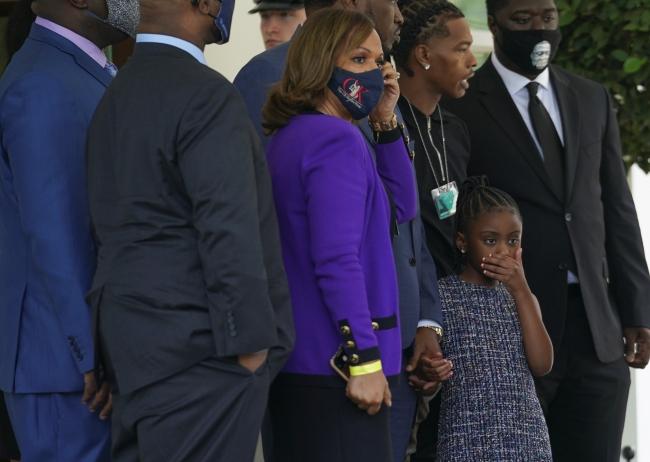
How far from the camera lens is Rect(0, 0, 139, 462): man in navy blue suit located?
8.16 ft

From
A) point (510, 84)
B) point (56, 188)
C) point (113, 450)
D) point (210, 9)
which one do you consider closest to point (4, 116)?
point (56, 188)

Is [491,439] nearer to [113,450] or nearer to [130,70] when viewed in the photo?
[113,450]

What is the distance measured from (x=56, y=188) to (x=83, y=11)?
679 millimetres

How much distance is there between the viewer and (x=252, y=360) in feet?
7.39

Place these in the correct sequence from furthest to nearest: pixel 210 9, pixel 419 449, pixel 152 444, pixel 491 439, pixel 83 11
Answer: pixel 419 449 < pixel 491 439 < pixel 83 11 < pixel 210 9 < pixel 152 444

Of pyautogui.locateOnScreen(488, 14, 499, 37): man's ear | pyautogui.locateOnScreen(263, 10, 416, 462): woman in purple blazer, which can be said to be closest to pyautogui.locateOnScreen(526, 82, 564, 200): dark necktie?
pyautogui.locateOnScreen(488, 14, 499, 37): man's ear

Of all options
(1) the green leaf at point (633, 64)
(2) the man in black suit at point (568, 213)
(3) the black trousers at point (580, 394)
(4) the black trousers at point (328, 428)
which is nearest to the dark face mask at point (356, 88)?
(4) the black trousers at point (328, 428)

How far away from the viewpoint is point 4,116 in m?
2.57

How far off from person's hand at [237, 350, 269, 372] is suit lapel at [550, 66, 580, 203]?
186 cm

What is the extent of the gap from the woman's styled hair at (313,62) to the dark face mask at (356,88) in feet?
0.10

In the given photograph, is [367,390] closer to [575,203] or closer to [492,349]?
[492,349]

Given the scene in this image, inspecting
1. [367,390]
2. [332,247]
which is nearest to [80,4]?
[332,247]

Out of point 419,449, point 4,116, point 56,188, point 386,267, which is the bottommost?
point 419,449

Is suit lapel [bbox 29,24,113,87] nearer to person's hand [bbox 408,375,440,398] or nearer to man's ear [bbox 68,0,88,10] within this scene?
man's ear [bbox 68,0,88,10]
